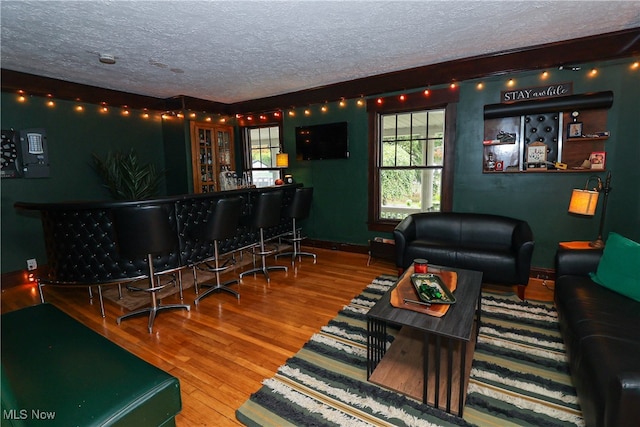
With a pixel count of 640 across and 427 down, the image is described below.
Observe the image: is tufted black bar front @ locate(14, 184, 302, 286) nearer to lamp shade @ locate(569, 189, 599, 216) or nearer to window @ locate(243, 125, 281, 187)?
window @ locate(243, 125, 281, 187)

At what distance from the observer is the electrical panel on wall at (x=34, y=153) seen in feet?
13.6

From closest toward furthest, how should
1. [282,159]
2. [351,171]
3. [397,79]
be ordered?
[397,79] < [351,171] < [282,159]

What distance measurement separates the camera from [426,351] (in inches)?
71.0

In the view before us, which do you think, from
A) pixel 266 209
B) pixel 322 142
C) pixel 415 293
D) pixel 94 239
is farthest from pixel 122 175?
pixel 415 293

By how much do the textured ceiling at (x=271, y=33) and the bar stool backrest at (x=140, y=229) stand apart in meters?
1.62

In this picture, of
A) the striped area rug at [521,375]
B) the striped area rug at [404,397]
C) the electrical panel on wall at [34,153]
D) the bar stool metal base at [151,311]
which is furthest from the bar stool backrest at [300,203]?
the electrical panel on wall at [34,153]

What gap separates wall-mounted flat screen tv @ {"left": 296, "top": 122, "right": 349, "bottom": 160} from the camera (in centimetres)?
508

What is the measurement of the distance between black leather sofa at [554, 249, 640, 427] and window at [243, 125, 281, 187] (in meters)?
4.81

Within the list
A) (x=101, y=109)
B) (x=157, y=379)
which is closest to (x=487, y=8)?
(x=157, y=379)

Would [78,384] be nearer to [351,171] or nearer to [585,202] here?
[585,202]

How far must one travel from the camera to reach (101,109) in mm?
4980

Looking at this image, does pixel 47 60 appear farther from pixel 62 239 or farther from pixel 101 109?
pixel 62 239

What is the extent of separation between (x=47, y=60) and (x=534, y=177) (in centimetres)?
597

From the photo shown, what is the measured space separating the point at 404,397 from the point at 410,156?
3546mm
